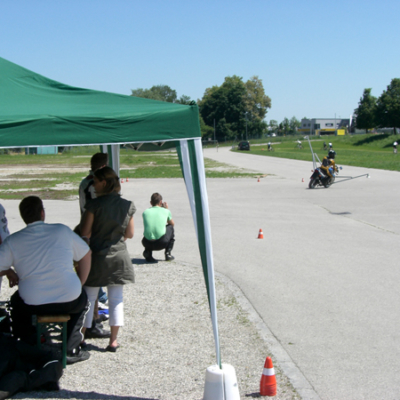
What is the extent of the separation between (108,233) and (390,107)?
90018 millimetres

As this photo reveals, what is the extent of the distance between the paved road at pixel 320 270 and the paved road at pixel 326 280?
12mm

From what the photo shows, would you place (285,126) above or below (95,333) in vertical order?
above

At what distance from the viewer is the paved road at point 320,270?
4.46 meters

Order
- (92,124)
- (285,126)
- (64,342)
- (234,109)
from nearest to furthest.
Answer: (92,124) → (64,342) → (234,109) → (285,126)

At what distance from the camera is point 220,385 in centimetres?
364

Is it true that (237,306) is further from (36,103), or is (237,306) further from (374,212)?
(374,212)

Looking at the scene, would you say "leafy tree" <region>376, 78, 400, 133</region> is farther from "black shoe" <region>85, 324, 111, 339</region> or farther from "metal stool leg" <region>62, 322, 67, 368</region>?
"metal stool leg" <region>62, 322, 67, 368</region>

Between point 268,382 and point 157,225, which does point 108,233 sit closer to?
point 268,382

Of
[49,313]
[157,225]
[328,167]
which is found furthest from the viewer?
[328,167]

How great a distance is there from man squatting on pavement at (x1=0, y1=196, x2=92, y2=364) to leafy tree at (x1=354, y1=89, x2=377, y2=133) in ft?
325

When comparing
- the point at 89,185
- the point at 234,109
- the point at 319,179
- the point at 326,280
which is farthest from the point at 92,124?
the point at 234,109

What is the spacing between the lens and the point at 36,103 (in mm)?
4465

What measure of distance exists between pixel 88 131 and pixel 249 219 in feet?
30.9

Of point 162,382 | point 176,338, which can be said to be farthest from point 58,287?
point 176,338
